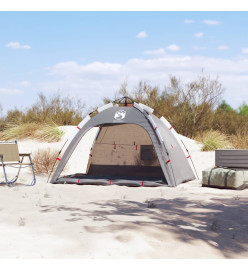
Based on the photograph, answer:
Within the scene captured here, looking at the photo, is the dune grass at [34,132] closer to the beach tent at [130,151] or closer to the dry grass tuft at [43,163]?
the dry grass tuft at [43,163]

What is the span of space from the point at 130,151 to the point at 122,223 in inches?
229

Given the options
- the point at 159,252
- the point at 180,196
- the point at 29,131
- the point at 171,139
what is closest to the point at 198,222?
the point at 159,252

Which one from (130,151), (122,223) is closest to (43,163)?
(130,151)

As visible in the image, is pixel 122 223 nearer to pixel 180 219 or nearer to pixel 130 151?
pixel 180 219

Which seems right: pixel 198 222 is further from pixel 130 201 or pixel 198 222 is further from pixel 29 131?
pixel 29 131

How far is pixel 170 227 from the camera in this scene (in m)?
4.68

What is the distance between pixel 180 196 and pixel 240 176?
1.56 meters

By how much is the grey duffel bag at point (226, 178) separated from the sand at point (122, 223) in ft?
1.08

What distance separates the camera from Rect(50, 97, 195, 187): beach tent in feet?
28.3

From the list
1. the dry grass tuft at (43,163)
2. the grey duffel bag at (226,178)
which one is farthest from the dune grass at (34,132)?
the grey duffel bag at (226,178)

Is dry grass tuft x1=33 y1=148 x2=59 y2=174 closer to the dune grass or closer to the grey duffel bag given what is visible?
the grey duffel bag

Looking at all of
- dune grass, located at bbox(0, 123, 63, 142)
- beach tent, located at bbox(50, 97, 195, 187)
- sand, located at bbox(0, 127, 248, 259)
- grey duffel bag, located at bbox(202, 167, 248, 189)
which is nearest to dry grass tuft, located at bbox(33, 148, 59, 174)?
beach tent, located at bbox(50, 97, 195, 187)

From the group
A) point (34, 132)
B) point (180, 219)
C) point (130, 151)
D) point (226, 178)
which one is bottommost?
point (180, 219)

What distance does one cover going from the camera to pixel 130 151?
34.1ft
